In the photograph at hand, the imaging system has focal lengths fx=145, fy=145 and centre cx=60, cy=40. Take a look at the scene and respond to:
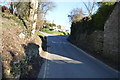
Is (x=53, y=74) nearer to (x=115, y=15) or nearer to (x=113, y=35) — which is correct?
(x=113, y=35)

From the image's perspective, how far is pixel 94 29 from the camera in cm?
1950

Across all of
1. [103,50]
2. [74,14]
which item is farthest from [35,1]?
[74,14]

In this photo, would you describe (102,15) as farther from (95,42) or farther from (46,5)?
(46,5)

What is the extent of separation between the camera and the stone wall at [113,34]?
12633mm

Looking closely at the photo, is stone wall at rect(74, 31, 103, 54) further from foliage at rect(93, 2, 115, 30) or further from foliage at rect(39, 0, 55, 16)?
foliage at rect(39, 0, 55, 16)

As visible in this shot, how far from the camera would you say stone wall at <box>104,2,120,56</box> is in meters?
12.6

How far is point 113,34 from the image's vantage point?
13375 mm

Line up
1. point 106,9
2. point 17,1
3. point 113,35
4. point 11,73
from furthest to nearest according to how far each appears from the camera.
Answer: point 17,1 < point 106,9 < point 113,35 < point 11,73

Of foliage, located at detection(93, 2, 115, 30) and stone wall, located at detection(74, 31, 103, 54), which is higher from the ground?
foliage, located at detection(93, 2, 115, 30)

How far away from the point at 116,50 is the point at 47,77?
676 cm

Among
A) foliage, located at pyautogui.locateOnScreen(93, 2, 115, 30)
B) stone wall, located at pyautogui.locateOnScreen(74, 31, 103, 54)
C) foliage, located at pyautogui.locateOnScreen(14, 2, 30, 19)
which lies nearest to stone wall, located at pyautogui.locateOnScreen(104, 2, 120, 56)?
stone wall, located at pyautogui.locateOnScreen(74, 31, 103, 54)

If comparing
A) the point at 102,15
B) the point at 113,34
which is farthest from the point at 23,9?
the point at 113,34

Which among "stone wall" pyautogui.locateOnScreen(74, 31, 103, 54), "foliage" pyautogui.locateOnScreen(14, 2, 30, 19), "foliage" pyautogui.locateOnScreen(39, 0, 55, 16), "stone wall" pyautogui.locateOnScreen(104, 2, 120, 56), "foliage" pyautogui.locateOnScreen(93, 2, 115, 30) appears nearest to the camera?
"stone wall" pyautogui.locateOnScreen(104, 2, 120, 56)

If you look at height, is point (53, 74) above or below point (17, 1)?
below
